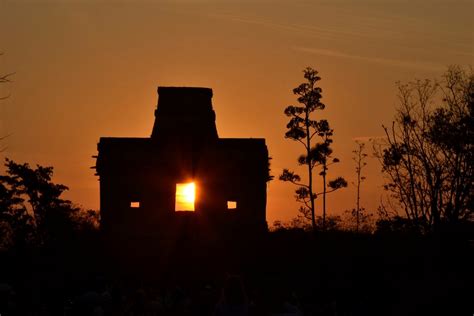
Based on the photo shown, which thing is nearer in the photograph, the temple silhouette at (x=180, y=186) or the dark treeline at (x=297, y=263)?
the dark treeline at (x=297, y=263)

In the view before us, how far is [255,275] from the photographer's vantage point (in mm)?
39656

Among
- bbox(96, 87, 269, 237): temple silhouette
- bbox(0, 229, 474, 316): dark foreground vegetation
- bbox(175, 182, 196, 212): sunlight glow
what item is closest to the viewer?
bbox(0, 229, 474, 316): dark foreground vegetation

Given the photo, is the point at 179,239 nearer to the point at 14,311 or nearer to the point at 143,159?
the point at 143,159

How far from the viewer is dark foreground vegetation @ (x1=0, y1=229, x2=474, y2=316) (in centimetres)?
2800

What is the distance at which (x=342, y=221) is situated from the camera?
6569 cm

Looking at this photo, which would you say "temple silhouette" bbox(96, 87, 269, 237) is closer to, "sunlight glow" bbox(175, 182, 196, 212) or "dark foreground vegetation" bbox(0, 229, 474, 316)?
"sunlight glow" bbox(175, 182, 196, 212)

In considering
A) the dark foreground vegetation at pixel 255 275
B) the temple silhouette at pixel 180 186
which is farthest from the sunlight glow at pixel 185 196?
the dark foreground vegetation at pixel 255 275

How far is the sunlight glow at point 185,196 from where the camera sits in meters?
45.4

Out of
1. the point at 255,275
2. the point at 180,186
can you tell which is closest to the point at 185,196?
the point at 180,186

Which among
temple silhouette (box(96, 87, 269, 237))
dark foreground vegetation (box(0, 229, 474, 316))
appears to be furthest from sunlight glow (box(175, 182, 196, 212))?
dark foreground vegetation (box(0, 229, 474, 316))

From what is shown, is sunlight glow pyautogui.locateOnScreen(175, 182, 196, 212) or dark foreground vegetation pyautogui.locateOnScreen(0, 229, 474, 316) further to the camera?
sunlight glow pyautogui.locateOnScreen(175, 182, 196, 212)

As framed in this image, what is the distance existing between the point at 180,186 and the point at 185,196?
58cm

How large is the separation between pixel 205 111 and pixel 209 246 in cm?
807

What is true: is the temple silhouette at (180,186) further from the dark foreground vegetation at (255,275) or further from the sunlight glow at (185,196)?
the dark foreground vegetation at (255,275)
